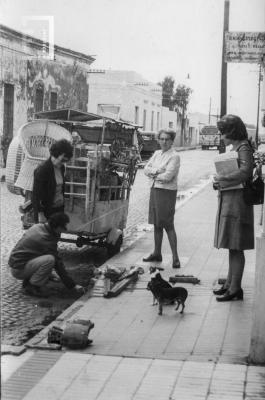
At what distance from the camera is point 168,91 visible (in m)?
43.1

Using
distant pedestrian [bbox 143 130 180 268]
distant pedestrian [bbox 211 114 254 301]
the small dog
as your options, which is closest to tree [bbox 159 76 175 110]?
distant pedestrian [bbox 143 130 180 268]

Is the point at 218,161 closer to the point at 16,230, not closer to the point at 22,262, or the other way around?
the point at 22,262

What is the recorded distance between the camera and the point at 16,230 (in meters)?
11.2

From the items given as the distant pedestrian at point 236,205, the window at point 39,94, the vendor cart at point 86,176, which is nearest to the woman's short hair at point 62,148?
the vendor cart at point 86,176

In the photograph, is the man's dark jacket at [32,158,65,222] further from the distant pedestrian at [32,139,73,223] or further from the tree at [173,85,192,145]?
the tree at [173,85,192,145]

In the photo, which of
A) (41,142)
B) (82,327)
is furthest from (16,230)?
(82,327)

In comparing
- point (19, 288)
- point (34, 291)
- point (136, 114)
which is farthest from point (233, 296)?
point (136, 114)

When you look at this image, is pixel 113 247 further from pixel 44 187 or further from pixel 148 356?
pixel 148 356

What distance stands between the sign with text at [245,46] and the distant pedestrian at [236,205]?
68 cm

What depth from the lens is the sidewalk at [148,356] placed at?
436 centimetres

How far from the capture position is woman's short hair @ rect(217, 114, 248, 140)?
254 inches

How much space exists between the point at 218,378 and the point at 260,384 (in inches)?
10.9

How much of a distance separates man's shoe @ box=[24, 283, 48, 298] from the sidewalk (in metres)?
0.60

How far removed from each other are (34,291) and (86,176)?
2.00 m
